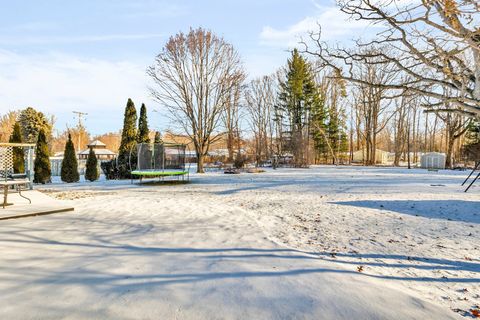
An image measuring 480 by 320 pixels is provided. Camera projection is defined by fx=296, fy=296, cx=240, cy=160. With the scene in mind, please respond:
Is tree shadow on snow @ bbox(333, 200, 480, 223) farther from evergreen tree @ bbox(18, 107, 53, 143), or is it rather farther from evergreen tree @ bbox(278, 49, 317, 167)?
evergreen tree @ bbox(18, 107, 53, 143)

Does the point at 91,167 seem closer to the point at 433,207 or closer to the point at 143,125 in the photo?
the point at 143,125

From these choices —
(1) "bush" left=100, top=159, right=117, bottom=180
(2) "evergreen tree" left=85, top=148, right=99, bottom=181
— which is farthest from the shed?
(2) "evergreen tree" left=85, top=148, right=99, bottom=181

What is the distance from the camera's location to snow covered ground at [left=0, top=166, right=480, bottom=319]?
7.68ft

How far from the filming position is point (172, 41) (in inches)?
736

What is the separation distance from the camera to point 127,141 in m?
15.2

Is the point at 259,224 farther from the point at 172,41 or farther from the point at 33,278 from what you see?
the point at 172,41

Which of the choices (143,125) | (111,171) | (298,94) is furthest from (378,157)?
(111,171)

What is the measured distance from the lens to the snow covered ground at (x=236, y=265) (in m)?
2.34

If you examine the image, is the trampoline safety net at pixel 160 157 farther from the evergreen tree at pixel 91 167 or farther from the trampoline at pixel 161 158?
the evergreen tree at pixel 91 167

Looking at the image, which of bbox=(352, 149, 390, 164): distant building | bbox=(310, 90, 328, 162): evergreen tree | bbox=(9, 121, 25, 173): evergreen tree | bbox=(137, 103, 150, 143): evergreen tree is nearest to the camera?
bbox=(9, 121, 25, 173): evergreen tree

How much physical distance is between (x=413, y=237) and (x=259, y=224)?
252 centimetres

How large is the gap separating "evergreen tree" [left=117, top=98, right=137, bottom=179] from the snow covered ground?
29.9 ft

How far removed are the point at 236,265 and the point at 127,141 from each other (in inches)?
530

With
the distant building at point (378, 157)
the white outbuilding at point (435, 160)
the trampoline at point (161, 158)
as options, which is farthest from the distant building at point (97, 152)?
the distant building at point (378, 157)
